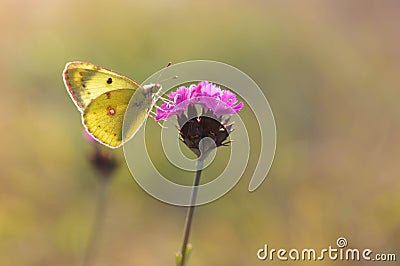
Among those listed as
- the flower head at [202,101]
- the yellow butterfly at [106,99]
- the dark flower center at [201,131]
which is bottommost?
the dark flower center at [201,131]

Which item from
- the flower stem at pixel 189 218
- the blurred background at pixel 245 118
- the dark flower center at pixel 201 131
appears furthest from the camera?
the blurred background at pixel 245 118

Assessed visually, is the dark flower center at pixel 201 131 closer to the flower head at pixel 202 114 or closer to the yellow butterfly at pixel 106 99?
the flower head at pixel 202 114

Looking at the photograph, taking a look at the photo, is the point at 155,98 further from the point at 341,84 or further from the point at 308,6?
the point at 308,6

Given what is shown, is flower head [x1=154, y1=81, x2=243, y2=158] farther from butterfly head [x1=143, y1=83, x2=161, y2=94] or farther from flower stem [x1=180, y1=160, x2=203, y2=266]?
butterfly head [x1=143, y1=83, x2=161, y2=94]

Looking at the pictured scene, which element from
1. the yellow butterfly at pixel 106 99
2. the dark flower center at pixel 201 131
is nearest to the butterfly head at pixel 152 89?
the yellow butterfly at pixel 106 99

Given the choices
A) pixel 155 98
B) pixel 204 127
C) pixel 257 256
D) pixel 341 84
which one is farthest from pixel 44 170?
pixel 341 84

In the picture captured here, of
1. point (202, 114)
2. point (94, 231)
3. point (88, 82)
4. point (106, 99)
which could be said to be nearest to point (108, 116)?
point (106, 99)

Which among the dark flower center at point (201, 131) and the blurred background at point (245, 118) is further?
the blurred background at point (245, 118)
